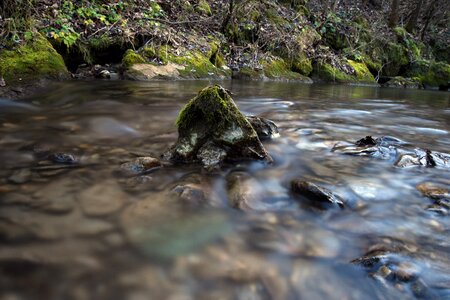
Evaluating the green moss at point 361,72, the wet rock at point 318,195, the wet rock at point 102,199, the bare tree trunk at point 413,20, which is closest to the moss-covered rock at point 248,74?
the green moss at point 361,72

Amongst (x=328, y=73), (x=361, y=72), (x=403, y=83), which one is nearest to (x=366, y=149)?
(x=328, y=73)

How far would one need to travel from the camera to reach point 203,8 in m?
12.3

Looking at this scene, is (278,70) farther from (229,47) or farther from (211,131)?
(211,131)

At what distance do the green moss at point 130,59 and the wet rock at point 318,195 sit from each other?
23.5 feet

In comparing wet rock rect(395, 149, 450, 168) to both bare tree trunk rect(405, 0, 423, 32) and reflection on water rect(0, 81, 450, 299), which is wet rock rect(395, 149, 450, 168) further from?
bare tree trunk rect(405, 0, 423, 32)

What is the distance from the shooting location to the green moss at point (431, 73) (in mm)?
16656

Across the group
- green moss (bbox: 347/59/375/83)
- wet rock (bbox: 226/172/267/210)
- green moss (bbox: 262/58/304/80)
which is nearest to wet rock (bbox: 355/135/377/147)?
wet rock (bbox: 226/172/267/210)

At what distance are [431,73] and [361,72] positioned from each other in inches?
176

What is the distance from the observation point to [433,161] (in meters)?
3.47

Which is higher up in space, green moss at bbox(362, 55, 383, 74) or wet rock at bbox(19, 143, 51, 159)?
green moss at bbox(362, 55, 383, 74)

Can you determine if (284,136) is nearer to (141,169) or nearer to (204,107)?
(204,107)

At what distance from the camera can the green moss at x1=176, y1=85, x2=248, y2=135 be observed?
3.14 m

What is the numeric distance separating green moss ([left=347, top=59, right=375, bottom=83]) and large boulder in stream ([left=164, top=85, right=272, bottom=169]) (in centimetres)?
1303

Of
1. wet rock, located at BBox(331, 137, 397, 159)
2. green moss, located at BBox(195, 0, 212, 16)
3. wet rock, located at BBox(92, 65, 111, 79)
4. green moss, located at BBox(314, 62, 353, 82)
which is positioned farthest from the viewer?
green moss, located at BBox(314, 62, 353, 82)
